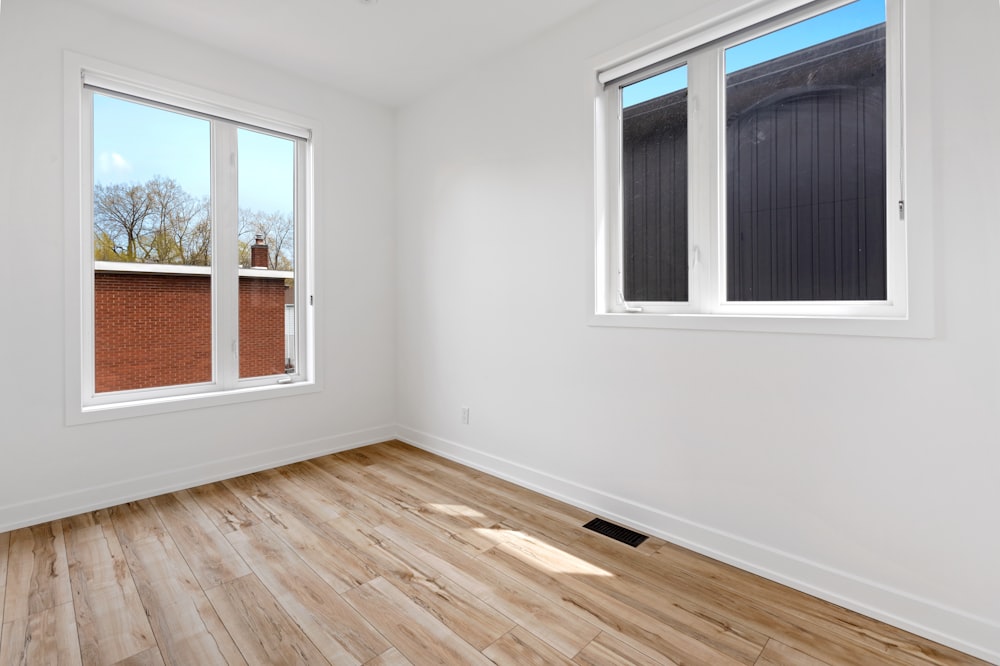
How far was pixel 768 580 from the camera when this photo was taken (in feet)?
6.62

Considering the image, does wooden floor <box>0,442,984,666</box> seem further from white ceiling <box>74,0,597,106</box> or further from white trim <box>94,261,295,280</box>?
white ceiling <box>74,0,597,106</box>

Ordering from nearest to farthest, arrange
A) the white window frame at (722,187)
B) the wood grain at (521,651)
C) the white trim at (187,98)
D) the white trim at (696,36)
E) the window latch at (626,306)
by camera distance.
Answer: the wood grain at (521,651)
the white window frame at (722,187)
the white trim at (696,36)
the window latch at (626,306)
the white trim at (187,98)

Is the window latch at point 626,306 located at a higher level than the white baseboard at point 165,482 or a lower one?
higher

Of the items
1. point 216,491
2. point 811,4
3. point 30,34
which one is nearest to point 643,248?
point 811,4

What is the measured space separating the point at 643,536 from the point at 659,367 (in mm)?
830

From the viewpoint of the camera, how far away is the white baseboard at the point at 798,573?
1618 millimetres

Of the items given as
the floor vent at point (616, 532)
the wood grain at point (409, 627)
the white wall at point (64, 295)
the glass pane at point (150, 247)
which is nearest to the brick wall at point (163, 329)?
the glass pane at point (150, 247)

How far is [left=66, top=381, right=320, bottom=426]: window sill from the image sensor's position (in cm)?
268

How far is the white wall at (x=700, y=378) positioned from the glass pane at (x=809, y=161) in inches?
9.3

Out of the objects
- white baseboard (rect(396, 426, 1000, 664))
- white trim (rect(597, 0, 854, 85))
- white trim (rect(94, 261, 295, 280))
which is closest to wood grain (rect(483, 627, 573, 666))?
white baseboard (rect(396, 426, 1000, 664))

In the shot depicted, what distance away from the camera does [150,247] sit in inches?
117

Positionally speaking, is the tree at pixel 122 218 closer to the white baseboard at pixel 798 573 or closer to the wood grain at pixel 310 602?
the wood grain at pixel 310 602

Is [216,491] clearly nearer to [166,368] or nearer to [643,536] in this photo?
[166,368]

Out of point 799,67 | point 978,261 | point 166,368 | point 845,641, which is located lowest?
point 845,641
